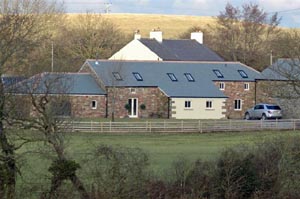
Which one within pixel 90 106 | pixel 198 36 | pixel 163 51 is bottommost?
pixel 90 106

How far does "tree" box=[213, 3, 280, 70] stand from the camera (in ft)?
290

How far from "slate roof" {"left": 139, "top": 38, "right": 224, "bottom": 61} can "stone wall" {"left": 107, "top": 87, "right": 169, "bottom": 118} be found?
47.3ft

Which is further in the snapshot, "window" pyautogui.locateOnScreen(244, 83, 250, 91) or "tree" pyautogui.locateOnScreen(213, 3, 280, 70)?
"tree" pyautogui.locateOnScreen(213, 3, 280, 70)

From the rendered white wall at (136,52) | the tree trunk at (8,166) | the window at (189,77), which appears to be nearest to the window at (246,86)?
the window at (189,77)

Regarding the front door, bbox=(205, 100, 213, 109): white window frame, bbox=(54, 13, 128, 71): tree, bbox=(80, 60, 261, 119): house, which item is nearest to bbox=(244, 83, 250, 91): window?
bbox=(80, 60, 261, 119): house

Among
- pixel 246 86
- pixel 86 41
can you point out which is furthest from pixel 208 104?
pixel 86 41

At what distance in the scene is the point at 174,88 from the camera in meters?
65.9

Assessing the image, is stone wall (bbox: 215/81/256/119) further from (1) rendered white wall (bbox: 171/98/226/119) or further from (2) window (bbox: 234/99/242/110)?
(1) rendered white wall (bbox: 171/98/226/119)

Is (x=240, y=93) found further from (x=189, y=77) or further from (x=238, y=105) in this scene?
(x=189, y=77)

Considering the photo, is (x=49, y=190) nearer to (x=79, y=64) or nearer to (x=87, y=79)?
(x=87, y=79)

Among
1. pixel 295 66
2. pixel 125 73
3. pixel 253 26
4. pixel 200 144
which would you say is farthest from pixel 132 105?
pixel 295 66

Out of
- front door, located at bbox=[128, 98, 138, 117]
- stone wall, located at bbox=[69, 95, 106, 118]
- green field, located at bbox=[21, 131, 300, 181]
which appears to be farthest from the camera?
front door, located at bbox=[128, 98, 138, 117]

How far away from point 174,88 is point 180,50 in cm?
1774

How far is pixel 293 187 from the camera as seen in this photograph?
706 inches
